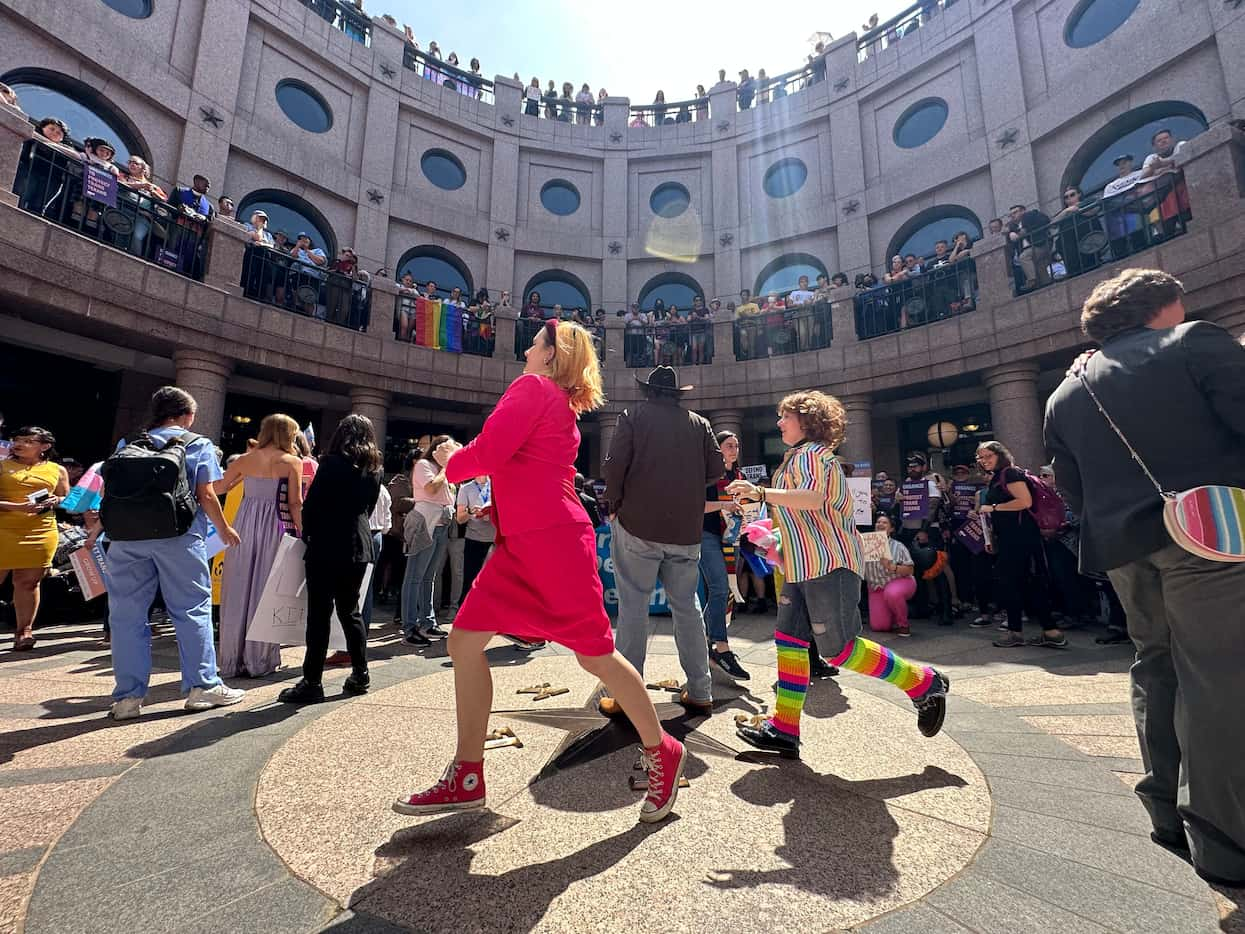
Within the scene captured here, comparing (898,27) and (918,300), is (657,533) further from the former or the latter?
(898,27)

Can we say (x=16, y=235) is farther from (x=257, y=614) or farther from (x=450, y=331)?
(x=257, y=614)

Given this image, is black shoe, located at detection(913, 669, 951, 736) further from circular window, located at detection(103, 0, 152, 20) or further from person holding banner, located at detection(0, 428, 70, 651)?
circular window, located at detection(103, 0, 152, 20)

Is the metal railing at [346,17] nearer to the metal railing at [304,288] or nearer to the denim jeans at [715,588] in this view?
the metal railing at [304,288]

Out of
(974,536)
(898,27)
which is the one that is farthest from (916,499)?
(898,27)

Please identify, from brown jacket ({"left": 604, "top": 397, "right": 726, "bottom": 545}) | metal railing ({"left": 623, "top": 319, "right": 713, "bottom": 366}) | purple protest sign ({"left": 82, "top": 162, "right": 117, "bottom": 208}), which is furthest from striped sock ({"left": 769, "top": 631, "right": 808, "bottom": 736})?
purple protest sign ({"left": 82, "top": 162, "right": 117, "bottom": 208})

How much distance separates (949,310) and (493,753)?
1249 centimetres

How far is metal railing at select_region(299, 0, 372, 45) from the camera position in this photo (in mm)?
15938

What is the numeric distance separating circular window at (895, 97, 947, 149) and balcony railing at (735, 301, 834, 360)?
289 inches

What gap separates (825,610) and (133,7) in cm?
1950

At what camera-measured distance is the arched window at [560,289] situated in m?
18.3

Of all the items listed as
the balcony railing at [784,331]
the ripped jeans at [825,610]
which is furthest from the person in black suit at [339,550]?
the balcony railing at [784,331]

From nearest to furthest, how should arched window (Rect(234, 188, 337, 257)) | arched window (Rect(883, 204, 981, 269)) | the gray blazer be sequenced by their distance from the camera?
the gray blazer → arched window (Rect(234, 188, 337, 257)) → arched window (Rect(883, 204, 981, 269))

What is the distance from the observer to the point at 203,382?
970cm

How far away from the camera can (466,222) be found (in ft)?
57.0
